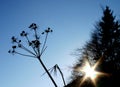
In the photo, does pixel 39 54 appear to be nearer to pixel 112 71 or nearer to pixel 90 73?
pixel 90 73

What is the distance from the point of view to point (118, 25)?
98.3 ft

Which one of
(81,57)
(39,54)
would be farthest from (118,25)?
(39,54)

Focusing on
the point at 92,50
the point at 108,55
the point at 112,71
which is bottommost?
the point at 112,71

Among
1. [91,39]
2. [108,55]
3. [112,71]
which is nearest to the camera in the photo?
[112,71]

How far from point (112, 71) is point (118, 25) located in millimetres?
13684

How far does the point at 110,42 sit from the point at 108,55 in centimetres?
159

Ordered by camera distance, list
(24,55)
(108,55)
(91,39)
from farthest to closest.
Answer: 1. (91,39)
2. (108,55)
3. (24,55)

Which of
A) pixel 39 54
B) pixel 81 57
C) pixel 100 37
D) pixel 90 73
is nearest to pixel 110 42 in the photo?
pixel 100 37

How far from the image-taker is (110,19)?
30781 mm

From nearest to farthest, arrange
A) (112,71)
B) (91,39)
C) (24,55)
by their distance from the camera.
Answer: (112,71), (24,55), (91,39)

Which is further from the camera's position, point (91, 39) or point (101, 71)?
point (91, 39)

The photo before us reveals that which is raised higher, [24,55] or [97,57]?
[24,55]

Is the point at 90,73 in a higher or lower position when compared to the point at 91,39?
lower

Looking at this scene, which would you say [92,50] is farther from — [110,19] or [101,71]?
[101,71]
